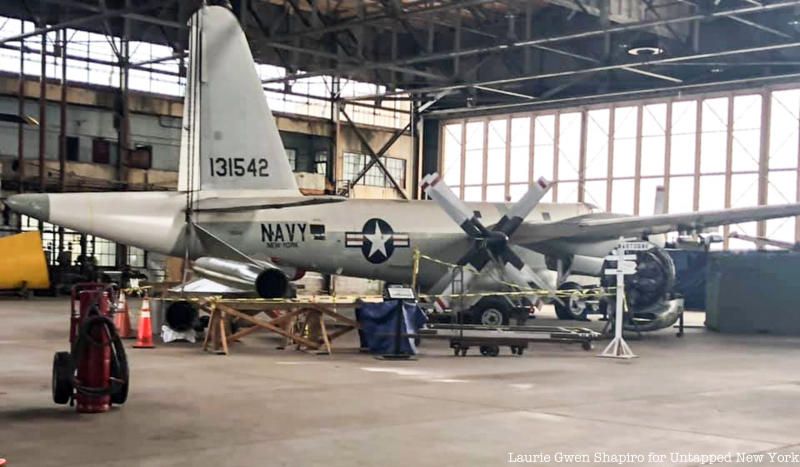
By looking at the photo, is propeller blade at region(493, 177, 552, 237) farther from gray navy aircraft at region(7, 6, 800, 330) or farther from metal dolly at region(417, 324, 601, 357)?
metal dolly at region(417, 324, 601, 357)

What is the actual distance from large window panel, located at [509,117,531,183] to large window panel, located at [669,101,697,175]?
7065mm

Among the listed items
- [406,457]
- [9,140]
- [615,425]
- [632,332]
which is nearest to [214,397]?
[406,457]

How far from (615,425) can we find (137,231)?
12322mm

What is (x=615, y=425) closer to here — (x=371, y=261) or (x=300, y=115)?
(x=371, y=261)

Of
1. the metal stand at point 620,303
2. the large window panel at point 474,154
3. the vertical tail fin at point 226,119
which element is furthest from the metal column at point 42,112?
the metal stand at point 620,303

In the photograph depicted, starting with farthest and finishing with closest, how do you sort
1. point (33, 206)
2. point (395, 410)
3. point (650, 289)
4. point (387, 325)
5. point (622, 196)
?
point (622, 196) → point (650, 289) → point (33, 206) → point (387, 325) → point (395, 410)

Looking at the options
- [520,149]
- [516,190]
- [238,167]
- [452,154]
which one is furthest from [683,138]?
[238,167]

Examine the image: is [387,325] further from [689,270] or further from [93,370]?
[689,270]

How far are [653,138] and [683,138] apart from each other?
137cm

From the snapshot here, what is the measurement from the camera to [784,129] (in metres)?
35.3

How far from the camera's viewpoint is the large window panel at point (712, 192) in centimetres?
3675

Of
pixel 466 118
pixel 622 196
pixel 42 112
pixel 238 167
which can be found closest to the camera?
pixel 238 167

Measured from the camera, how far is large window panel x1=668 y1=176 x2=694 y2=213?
3753 centimetres

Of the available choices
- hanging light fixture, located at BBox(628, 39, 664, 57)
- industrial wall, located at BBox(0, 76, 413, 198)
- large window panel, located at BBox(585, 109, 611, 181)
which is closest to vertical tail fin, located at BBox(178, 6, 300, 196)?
hanging light fixture, located at BBox(628, 39, 664, 57)
